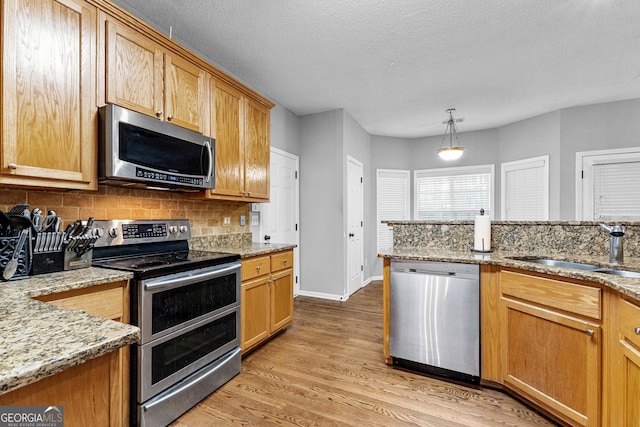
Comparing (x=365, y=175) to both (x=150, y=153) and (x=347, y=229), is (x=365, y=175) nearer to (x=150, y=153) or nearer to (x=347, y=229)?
(x=347, y=229)

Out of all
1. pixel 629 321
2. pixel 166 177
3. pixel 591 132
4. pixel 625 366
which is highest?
pixel 591 132

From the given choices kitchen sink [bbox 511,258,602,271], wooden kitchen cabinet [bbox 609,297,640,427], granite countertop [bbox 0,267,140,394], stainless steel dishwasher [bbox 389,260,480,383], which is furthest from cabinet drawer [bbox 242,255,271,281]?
wooden kitchen cabinet [bbox 609,297,640,427]

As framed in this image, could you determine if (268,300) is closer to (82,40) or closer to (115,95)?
(115,95)

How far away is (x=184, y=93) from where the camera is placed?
223 centimetres

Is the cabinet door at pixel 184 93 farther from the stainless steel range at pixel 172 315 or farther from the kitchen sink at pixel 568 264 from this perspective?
the kitchen sink at pixel 568 264

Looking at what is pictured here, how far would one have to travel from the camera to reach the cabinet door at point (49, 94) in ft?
4.58

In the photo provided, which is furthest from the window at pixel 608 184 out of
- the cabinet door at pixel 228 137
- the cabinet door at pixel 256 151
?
the cabinet door at pixel 228 137

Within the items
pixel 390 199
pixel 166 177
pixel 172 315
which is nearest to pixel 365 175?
pixel 390 199

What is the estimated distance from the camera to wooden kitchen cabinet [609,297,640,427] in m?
1.27

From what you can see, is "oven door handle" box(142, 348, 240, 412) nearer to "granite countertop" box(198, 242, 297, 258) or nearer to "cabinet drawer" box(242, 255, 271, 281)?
"cabinet drawer" box(242, 255, 271, 281)

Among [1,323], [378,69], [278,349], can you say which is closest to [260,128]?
[378,69]

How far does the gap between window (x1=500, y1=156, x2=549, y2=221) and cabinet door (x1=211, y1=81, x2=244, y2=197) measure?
441 centimetres

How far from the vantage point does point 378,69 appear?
314cm

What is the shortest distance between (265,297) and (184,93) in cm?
176
